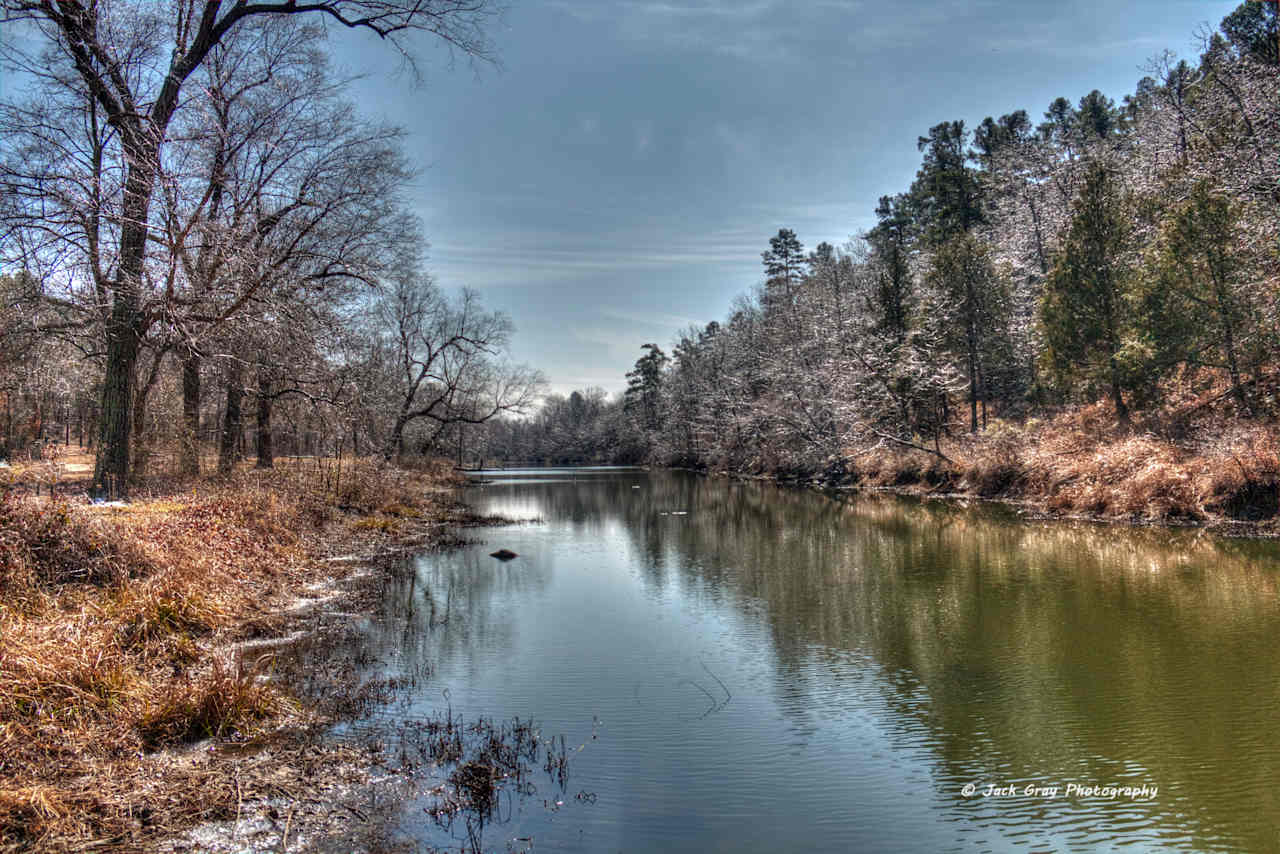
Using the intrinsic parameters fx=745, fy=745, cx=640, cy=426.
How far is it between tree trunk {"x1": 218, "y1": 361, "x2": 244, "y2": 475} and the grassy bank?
910 inches

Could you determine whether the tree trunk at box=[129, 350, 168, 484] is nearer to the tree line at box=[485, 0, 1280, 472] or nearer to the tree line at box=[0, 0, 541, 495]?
the tree line at box=[0, 0, 541, 495]

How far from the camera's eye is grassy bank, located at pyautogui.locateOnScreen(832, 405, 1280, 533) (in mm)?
18453

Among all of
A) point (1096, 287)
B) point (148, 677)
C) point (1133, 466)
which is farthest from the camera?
point (1096, 287)

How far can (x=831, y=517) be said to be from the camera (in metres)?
26.0

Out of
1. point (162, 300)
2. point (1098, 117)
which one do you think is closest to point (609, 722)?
point (162, 300)

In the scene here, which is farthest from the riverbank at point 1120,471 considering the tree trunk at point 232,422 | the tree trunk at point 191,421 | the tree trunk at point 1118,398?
the tree trunk at point 191,421

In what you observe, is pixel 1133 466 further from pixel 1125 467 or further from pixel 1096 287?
pixel 1096 287

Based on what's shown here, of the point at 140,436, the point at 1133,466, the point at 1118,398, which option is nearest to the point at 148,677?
the point at 140,436

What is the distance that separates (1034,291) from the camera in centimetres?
3719

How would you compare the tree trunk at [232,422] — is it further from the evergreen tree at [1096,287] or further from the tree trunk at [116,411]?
the evergreen tree at [1096,287]

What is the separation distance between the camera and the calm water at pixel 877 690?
5.45 metres

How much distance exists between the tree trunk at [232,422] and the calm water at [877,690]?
6.07 metres

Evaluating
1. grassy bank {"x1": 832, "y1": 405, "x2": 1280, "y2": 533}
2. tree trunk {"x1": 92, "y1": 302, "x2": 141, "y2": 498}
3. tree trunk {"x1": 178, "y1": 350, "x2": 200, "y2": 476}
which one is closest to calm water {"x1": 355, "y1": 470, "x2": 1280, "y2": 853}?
grassy bank {"x1": 832, "y1": 405, "x2": 1280, "y2": 533}

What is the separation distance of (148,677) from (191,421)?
43.5ft
